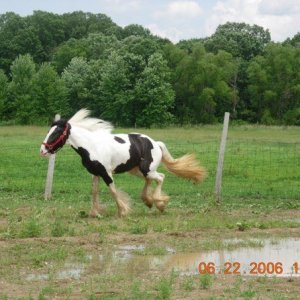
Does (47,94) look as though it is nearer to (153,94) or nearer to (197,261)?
(153,94)

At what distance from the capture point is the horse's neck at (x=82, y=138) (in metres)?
11.6

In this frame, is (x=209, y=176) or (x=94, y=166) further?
→ (x=209, y=176)

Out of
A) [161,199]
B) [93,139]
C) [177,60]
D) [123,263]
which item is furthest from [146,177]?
[177,60]

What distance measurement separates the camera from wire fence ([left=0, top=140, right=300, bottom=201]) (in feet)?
51.7

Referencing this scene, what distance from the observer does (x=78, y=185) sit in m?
17.0

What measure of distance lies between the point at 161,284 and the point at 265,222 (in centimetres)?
489

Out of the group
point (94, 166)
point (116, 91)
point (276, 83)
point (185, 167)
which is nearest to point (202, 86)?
point (276, 83)

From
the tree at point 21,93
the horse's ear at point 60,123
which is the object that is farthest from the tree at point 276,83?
the horse's ear at point 60,123

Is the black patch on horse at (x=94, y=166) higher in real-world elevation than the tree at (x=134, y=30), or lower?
lower

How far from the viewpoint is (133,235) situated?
9742 mm

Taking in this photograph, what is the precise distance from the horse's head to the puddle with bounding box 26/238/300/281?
3272mm
